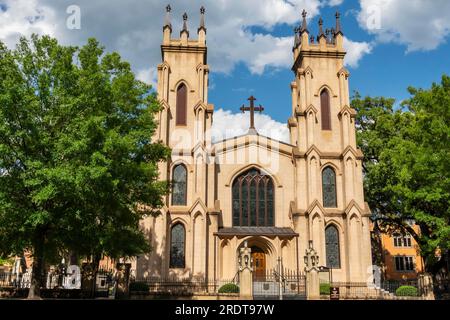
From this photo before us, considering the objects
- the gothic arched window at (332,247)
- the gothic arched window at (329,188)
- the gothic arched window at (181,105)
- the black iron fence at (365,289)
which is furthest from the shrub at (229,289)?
the gothic arched window at (181,105)

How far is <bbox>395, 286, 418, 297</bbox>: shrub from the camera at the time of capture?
26045mm

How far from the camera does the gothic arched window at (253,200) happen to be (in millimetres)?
30641

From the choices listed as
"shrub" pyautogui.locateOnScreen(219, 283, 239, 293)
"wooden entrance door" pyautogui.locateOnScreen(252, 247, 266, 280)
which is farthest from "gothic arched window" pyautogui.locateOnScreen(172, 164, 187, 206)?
Result: "shrub" pyautogui.locateOnScreen(219, 283, 239, 293)

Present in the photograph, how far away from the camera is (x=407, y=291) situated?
26.3 meters

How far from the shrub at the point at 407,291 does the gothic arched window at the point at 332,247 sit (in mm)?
4002

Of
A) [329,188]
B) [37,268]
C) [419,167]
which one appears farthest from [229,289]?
[419,167]

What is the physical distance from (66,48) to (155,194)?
23.9 ft

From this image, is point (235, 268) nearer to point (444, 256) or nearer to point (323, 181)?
point (323, 181)

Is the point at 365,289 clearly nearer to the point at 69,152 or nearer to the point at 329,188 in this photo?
the point at 329,188

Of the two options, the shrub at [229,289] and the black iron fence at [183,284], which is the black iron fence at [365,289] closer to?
the shrub at [229,289]

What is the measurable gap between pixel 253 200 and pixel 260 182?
1419 millimetres

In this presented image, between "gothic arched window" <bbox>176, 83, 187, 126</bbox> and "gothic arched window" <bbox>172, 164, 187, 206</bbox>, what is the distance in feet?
11.4

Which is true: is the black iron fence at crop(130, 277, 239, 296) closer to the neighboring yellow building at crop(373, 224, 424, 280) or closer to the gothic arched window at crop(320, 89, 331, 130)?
the gothic arched window at crop(320, 89, 331, 130)

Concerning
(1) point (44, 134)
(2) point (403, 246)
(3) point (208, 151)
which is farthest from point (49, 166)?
(2) point (403, 246)
